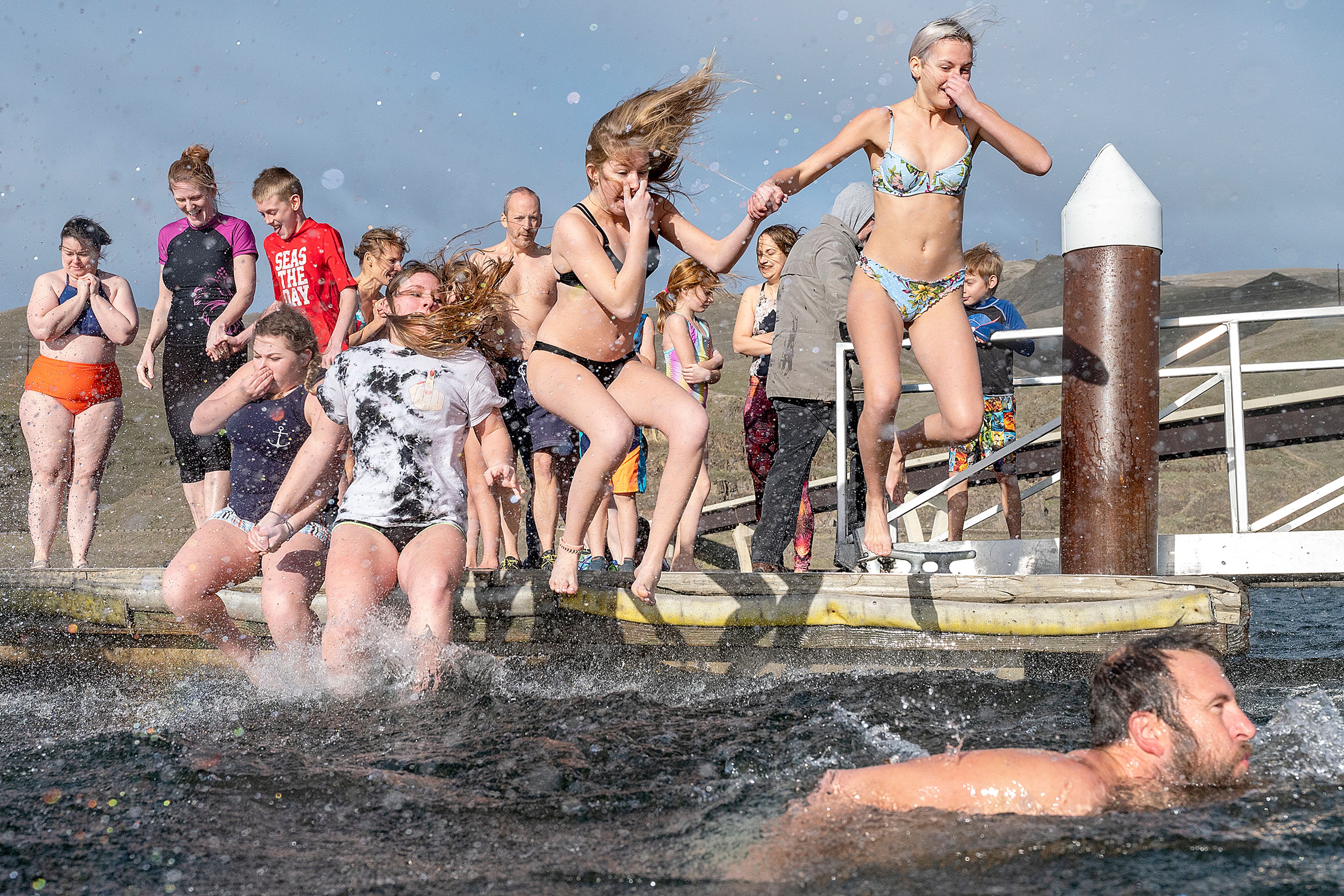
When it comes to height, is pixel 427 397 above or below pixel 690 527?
above

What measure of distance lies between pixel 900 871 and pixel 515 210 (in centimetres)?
487

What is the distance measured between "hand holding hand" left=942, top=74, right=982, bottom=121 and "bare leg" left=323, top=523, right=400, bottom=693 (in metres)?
3.23

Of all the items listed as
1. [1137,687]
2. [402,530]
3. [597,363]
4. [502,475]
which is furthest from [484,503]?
[1137,687]

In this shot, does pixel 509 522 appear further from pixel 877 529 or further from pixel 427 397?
pixel 877 529

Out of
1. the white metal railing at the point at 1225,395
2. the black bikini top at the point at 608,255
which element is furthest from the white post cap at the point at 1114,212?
the black bikini top at the point at 608,255

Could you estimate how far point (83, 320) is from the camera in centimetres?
616

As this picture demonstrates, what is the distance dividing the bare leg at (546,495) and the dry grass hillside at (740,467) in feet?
9.63

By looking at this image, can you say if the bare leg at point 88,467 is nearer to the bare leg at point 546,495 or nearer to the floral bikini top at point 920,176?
the bare leg at point 546,495

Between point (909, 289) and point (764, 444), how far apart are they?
2.24 metres

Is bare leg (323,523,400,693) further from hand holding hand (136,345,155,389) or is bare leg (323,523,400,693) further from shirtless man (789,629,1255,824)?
hand holding hand (136,345,155,389)

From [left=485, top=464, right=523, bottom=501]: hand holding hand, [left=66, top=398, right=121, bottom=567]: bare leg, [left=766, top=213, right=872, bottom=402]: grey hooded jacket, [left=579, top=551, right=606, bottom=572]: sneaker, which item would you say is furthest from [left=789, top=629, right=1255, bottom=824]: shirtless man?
[left=66, top=398, right=121, bottom=567]: bare leg

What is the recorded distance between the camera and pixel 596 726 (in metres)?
3.89

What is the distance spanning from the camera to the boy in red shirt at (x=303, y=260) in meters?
6.46

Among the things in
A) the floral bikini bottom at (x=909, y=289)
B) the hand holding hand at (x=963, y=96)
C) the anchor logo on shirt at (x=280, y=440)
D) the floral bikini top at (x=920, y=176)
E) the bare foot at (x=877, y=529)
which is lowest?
the bare foot at (x=877, y=529)
